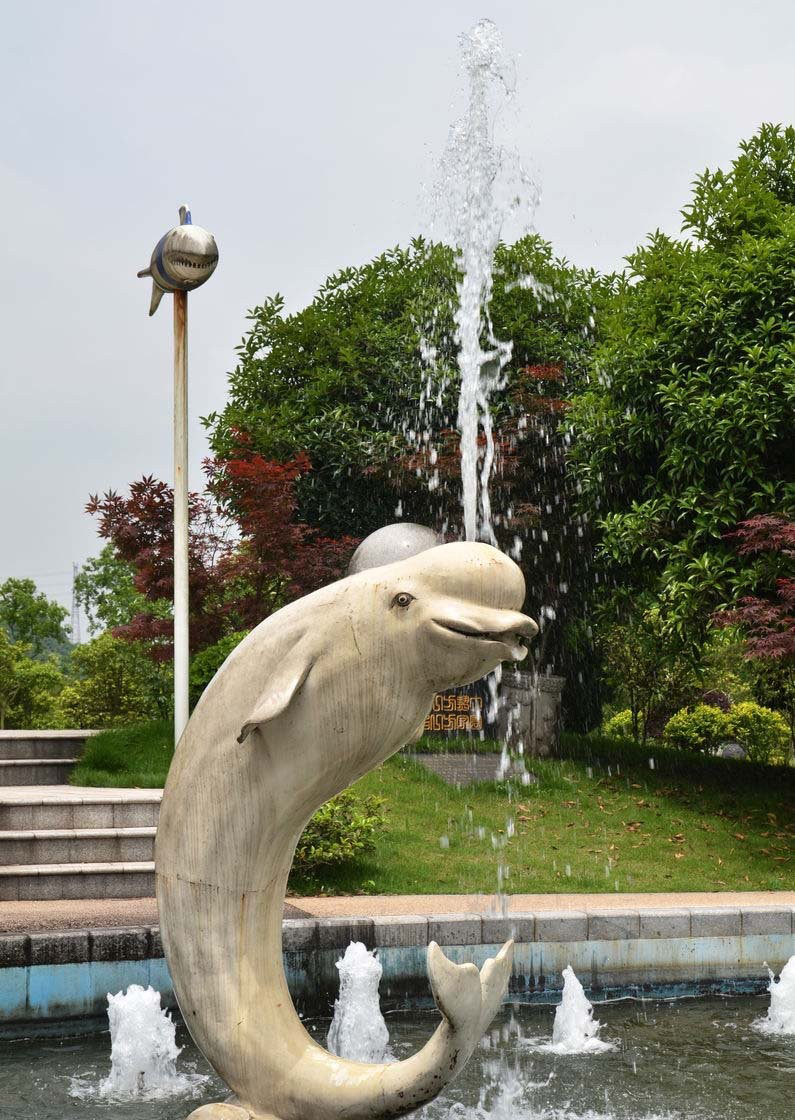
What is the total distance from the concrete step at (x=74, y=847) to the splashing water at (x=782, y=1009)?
164 inches

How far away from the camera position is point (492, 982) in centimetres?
255

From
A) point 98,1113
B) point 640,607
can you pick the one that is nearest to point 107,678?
point 640,607

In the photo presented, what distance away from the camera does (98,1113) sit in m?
4.64

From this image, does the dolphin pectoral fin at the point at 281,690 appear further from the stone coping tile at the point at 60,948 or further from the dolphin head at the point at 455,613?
the stone coping tile at the point at 60,948

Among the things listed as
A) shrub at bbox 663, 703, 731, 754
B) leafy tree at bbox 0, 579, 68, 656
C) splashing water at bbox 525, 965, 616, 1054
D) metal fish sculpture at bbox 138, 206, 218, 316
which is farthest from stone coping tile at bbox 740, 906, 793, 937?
leafy tree at bbox 0, 579, 68, 656

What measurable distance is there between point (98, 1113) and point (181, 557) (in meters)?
4.93

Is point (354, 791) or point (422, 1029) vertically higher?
point (354, 791)

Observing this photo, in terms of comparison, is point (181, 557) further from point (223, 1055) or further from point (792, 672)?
point (792, 672)

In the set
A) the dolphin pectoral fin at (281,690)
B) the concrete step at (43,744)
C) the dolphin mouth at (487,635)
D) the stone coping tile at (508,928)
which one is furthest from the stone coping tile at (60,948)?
the concrete step at (43,744)

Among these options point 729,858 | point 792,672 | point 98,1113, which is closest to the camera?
point 98,1113

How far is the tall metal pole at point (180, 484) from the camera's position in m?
9.01

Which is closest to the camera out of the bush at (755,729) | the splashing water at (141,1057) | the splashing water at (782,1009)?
the splashing water at (141,1057)

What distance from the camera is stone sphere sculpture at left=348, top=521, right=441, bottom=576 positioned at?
Answer: 12.8 meters

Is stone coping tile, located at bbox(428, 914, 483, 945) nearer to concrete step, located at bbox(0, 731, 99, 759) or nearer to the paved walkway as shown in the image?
the paved walkway
